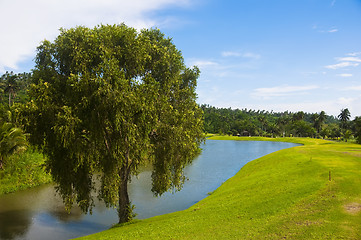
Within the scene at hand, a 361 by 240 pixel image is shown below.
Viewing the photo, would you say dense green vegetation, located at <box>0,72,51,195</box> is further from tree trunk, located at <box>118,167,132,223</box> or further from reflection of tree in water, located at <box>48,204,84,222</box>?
tree trunk, located at <box>118,167,132,223</box>

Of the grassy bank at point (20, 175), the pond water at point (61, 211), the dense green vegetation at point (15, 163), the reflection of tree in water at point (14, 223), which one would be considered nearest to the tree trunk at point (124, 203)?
the pond water at point (61, 211)

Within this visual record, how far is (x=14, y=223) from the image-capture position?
27.9 meters

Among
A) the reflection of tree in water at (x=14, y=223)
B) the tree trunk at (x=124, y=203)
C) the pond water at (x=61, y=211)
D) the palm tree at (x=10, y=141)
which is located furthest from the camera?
the palm tree at (x=10, y=141)

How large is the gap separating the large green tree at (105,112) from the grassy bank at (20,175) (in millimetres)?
23032

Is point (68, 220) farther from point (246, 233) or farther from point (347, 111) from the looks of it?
point (347, 111)

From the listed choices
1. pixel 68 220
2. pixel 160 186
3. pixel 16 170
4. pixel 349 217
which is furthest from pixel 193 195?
pixel 16 170

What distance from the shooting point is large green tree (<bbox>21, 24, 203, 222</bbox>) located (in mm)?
19297

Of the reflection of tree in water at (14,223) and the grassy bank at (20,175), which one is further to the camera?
the grassy bank at (20,175)

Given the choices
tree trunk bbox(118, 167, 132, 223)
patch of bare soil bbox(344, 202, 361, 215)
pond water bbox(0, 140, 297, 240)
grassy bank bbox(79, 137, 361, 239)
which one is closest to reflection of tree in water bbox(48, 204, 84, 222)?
pond water bbox(0, 140, 297, 240)

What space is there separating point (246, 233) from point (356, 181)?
60.6 ft

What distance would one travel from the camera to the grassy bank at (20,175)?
40594mm

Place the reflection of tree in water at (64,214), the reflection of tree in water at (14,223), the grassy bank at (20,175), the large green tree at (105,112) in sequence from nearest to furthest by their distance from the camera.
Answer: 1. the large green tree at (105,112)
2. the reflection of tree in water at (14,223)
3. the reflection of tree in water at (64,214)
4. the grassy bank at (20,175)

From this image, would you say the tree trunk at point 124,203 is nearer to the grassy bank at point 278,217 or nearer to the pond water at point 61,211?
the grassy bank at point 278,217

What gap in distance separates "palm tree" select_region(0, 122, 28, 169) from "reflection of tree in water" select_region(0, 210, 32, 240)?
12.4 meters
